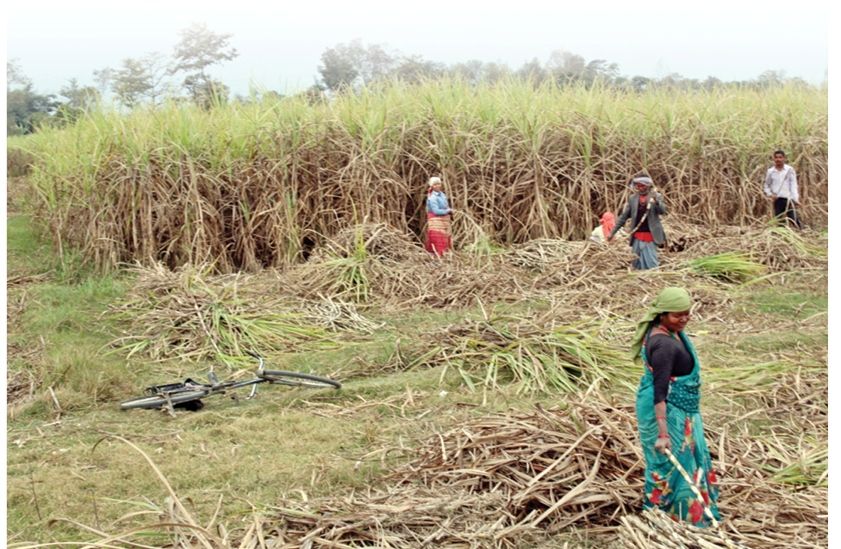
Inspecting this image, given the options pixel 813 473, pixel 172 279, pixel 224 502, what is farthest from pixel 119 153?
pixel 813 473

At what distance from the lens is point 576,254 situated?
32.0ft

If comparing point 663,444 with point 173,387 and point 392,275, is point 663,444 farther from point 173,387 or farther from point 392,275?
point 392,275

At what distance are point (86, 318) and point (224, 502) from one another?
169 inches

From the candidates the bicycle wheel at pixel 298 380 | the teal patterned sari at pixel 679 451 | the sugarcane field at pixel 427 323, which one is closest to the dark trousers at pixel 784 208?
the sugarcane field at pixel 427 323

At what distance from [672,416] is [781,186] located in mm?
9277

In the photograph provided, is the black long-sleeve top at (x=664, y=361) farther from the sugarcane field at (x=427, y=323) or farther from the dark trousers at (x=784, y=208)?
the dark trousers at (x=784, y=208)

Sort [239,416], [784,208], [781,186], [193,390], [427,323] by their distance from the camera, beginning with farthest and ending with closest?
[784,208], [781,186], [427,323], [193,390], [239,416]

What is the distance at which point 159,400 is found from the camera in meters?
6.08

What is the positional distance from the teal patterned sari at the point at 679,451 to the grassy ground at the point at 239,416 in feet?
1.25

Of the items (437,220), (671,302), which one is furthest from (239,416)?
(437,220)

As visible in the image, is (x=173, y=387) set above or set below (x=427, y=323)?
above

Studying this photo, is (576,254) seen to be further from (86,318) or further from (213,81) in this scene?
(213,81)

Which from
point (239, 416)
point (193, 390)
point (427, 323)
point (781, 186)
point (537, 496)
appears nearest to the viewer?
point (537, 496)

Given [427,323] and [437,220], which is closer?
[427,323]
